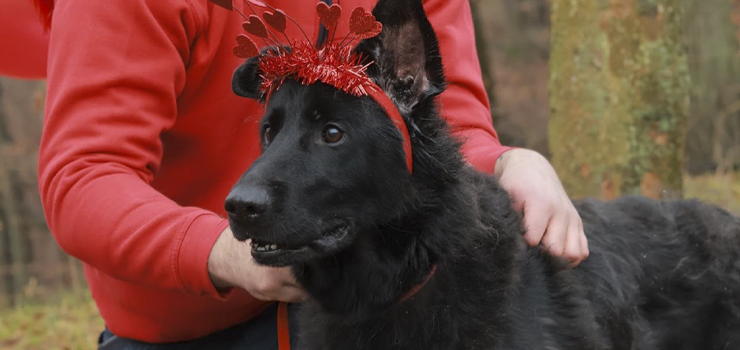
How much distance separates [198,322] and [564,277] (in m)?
1.54

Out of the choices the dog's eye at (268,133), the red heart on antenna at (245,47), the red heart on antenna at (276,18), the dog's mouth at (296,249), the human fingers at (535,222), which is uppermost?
the red heart on antenna at (276,18)

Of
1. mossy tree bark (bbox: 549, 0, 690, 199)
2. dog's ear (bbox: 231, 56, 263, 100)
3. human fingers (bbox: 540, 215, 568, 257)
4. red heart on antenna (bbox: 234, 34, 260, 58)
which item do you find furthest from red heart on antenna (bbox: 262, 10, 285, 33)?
mossy tree bark (bbox: 549, 0, 690, 199)

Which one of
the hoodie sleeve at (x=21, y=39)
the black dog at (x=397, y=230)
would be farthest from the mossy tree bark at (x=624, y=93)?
the hoodie sleeve at (x=21, y=39)

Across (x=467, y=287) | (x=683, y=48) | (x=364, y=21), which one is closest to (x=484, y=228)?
(x=467, y=287)

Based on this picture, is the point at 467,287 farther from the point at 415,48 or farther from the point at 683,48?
the point at 683,48

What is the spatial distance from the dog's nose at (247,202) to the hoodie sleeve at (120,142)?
1.20 feet

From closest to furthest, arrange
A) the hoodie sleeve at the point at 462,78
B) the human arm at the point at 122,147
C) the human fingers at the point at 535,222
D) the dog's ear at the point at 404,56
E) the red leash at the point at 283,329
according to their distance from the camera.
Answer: the dog's ear at the point at 404,56
the human arm at the point at 122,147
the human fingers at the point at 535,222
the red leash at the point at 283,329
the hoodie sleeve at the point at 462,78

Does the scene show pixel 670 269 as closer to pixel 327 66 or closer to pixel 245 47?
pixel 327 66

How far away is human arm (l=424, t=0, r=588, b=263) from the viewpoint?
305 cm

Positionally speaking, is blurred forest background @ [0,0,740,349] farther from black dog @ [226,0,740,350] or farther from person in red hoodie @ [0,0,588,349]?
black dog @ [226,0,740,350]

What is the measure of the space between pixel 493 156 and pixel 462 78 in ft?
1.78

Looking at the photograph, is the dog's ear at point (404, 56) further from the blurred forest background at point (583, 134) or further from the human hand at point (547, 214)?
the blurred forest background at point (583, 134)

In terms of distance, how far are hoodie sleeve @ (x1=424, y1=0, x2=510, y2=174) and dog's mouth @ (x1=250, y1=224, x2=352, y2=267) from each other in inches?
45.2

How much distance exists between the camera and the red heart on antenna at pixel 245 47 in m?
2.70
